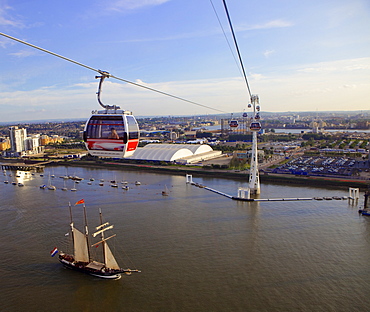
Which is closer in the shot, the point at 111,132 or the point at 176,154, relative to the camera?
the point at 111,132

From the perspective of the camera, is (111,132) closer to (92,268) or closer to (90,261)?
(92,268)

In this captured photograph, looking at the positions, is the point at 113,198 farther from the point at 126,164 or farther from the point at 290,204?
the point at 126,164

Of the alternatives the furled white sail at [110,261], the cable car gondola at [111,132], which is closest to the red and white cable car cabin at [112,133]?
the cable car gondola at [111,132]

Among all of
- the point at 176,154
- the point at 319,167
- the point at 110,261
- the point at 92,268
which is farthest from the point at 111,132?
the point at 176,154

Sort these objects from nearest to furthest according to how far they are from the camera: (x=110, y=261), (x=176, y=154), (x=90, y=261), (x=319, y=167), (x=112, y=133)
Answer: (x=112, y=133)
(x=110, y=261)
(x=90, y=261)
(x=319, y=167)
(x=176, y=154)

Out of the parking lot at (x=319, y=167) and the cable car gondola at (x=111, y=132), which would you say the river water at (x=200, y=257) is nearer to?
the cable car gondola at (x=111, y=132)

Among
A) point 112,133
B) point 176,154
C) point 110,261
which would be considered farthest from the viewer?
point 176,154

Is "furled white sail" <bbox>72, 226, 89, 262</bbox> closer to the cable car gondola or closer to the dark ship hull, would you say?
the dark ship hull

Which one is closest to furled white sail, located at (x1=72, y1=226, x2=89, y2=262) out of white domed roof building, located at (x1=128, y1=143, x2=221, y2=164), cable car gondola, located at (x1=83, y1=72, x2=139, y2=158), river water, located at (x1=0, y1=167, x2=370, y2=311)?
river water, located at (x1=0, y1=167, x2=370, y2=311)
